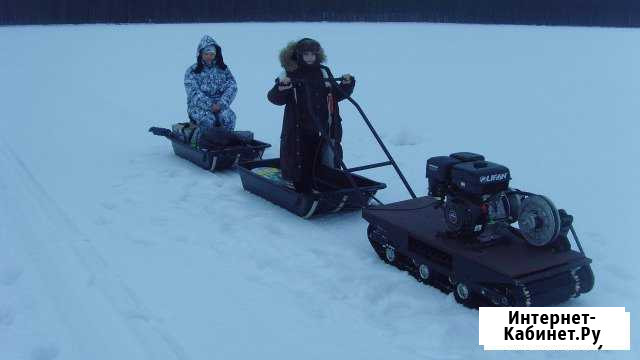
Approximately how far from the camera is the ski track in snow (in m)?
3.26

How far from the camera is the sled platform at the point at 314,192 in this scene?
5137 mm

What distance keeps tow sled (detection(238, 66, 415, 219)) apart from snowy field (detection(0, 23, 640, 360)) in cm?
14

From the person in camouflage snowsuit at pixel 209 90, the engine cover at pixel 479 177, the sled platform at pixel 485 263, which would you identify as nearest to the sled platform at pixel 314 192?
the sled platform at pixel 485 263

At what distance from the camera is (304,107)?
5285mm

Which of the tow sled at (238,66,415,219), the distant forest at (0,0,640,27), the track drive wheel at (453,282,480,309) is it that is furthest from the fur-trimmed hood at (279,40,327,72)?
the distant forest at (0,0,640,27)

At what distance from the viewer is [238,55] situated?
1670 cm

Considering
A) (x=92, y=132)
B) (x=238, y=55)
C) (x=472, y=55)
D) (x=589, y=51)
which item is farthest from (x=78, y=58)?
(x=589, y=51)

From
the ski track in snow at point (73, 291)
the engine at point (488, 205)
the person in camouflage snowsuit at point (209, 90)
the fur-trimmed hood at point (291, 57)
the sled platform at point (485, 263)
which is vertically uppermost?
the fur-trimmed hood at point (291, 57)

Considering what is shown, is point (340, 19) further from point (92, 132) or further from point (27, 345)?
point (27, 345)

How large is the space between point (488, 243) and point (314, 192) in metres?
1.83

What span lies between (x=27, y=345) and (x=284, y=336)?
4.45 ft

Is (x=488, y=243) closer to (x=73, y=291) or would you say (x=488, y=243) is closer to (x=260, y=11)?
(x=73, y=291)

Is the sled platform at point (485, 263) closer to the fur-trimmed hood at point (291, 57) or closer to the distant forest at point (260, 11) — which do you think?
the fur-trimmed hood at point (291, 57)

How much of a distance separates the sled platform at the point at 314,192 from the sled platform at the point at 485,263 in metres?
0.81
